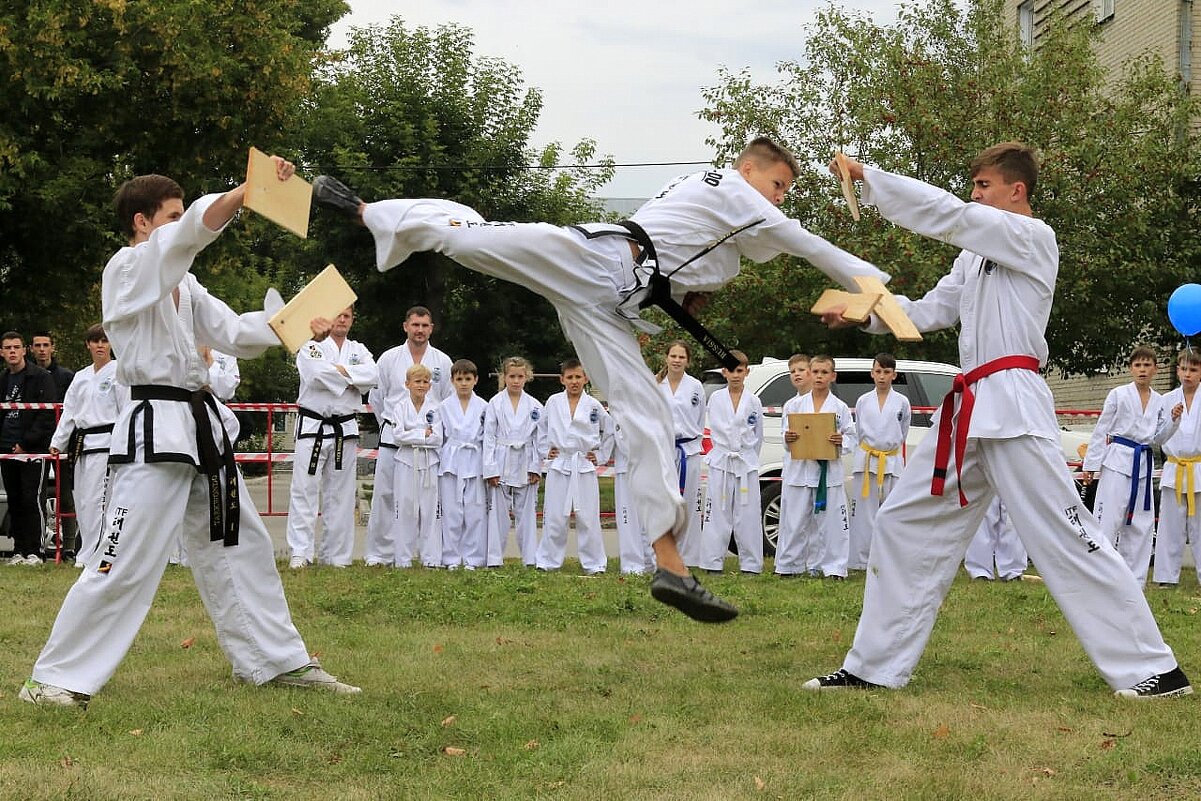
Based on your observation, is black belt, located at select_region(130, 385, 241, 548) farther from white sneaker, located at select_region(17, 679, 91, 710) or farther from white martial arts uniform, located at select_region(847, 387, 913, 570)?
white martial arts uniform, located at select_region(847, 387, 913, 570)

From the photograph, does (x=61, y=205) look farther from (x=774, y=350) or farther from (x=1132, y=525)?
(x=1132, y=525)

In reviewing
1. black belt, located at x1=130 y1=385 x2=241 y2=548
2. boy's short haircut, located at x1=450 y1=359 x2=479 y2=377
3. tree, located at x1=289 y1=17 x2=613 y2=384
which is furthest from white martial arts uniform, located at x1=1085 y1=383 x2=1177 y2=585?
tree, located at x1=289 y1=17 x2=613 y2=384

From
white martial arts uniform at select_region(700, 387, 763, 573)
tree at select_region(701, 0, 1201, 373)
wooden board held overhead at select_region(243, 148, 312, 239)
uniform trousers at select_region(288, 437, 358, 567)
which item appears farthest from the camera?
tree at select_region(701, 0, 1201, 373)

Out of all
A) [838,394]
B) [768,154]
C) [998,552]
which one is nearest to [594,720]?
[768,154]

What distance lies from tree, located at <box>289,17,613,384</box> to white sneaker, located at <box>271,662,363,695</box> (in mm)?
18741

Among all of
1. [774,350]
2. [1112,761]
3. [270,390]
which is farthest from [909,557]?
[270,390]

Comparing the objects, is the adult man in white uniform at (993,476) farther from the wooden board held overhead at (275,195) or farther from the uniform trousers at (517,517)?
the uniform trousers at (517,517)

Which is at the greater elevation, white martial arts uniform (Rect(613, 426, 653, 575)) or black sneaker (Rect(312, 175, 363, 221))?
black sneaker (Rect(312, 175, 363, 221))

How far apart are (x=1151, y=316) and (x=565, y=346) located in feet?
39.9

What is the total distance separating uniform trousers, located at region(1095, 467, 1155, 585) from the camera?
11648mm

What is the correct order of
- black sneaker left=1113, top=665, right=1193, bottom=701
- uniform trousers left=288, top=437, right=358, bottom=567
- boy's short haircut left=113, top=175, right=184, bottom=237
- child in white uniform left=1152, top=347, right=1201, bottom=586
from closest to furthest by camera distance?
black sneaker left=1113, top=665, right=1193, bottom=701, boy's short haircut left=113, top=175, right=184, bottom=237, child in white uniform left=1152, top=347, right=1201, bottom=586, uniform trousers left=288, top=437, right=358, bottom=567

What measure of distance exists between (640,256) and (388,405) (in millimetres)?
6864

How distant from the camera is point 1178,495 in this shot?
11.7m

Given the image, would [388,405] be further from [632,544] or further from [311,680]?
[311,680]
